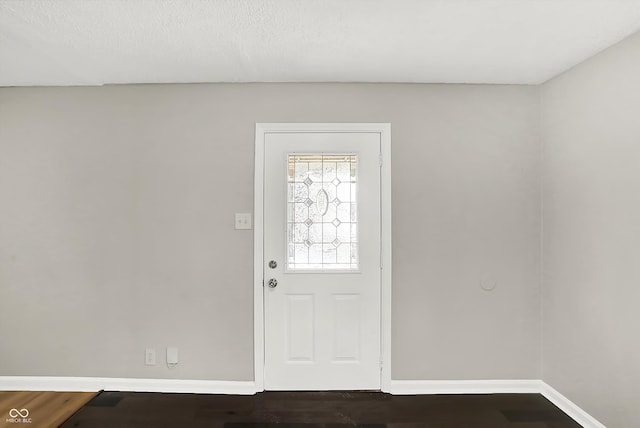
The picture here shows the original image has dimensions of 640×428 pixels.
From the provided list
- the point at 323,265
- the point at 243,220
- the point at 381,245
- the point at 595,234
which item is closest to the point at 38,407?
the point at 243,220

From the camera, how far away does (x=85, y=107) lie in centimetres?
276

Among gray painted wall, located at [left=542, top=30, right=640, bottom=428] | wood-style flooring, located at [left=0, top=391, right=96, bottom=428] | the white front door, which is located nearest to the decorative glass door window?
the white front door

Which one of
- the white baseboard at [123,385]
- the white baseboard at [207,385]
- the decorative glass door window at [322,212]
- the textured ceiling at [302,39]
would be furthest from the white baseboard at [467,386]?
the textured ceiling at [302,39]

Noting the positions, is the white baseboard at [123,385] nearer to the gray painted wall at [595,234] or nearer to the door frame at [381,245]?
the door frame at [381,245]

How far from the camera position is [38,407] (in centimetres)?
250

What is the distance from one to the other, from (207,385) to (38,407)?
1.16 metres

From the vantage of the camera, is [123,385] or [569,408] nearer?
[569,408]

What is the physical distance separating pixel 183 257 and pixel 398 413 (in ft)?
6.33

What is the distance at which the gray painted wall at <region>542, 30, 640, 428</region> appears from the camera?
200cm

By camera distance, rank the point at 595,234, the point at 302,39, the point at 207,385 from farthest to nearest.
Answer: the point at 207,385 → the point at 595,234 → the point at 302,39

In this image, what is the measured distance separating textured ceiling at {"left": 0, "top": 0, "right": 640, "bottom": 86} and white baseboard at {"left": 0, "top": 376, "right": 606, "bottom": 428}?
2297 mm

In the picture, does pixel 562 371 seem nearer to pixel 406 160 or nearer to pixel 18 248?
pixel 406 160

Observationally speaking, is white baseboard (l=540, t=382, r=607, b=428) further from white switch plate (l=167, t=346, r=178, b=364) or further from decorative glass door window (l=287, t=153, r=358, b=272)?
white switch plate (l=167, t=346, r=178, b=364)

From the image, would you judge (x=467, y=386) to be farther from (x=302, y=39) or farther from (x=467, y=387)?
(x=302, y=39)
